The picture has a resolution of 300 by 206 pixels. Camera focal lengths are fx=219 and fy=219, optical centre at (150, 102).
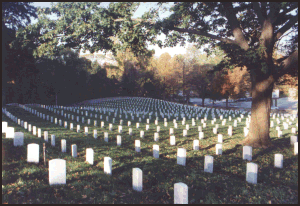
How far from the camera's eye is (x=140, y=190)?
4.79 meters

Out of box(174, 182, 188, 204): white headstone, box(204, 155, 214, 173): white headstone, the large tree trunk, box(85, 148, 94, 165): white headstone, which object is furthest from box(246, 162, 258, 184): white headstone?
the large tree trunk

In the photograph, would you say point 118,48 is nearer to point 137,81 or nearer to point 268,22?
point 268,22

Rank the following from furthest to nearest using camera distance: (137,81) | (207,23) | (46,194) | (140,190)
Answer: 1. (137,81)
2. (207,23)
3. (140,190)
4. (46,194)

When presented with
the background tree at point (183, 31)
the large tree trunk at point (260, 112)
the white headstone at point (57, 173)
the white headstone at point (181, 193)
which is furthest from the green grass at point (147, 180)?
the background tree at point (183, 31)

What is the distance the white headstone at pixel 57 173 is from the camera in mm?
4762

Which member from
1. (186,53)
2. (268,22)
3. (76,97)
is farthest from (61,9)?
(76,97)

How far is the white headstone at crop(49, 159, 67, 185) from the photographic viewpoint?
4.76 meters

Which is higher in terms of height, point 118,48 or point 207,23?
point 207,23

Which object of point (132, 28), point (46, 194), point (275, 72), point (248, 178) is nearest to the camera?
point (46, 194)

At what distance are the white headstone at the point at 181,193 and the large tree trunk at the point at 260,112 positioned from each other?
685cm

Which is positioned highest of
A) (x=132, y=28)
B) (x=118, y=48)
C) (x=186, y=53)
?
(x=186, y=53)

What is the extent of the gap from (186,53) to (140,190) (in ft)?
139

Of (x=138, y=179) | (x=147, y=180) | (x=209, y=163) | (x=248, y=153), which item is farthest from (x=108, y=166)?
(x=248, y=153)

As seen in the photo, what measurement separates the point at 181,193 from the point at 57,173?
9.02 feet
